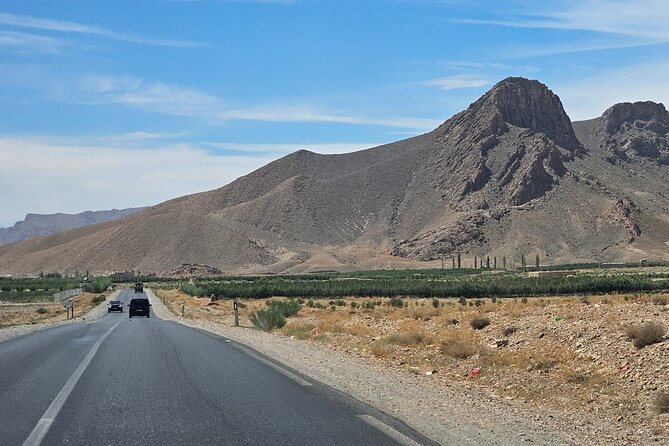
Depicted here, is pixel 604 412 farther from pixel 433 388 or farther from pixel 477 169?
pixel 477 169

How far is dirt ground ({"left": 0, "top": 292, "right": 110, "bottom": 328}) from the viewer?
52.4 meters

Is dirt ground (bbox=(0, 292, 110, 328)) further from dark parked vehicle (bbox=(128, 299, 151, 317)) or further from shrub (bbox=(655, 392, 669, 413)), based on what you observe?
shrub (bbox=(655, 392, 669, 413))

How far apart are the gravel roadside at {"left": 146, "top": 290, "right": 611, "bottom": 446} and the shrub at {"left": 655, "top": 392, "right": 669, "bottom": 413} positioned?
1.17 metres

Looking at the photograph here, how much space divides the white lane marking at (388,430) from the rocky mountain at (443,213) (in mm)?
130484

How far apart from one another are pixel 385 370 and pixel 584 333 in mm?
4602

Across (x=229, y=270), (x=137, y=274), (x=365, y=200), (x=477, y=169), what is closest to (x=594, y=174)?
(x=477, y=169)

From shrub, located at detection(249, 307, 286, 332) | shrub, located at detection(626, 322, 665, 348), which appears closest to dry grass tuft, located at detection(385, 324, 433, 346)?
shrub, located at detection(626, 322, 665, 348)

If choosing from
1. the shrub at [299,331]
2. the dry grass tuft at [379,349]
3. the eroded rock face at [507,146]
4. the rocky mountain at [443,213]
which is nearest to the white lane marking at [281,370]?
the dry grass tuft at [379,349]

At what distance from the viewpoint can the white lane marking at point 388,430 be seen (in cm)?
925

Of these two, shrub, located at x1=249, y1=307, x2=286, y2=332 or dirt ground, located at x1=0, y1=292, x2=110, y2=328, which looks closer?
shrub, located at x1=249, y1=307, x2=286, y2=332

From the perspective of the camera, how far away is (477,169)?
559ft

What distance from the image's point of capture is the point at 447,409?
12.2 m

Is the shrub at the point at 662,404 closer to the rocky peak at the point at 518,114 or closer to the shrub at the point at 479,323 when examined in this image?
the shrub at the point at 479,323

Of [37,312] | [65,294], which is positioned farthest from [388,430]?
[65,294]
